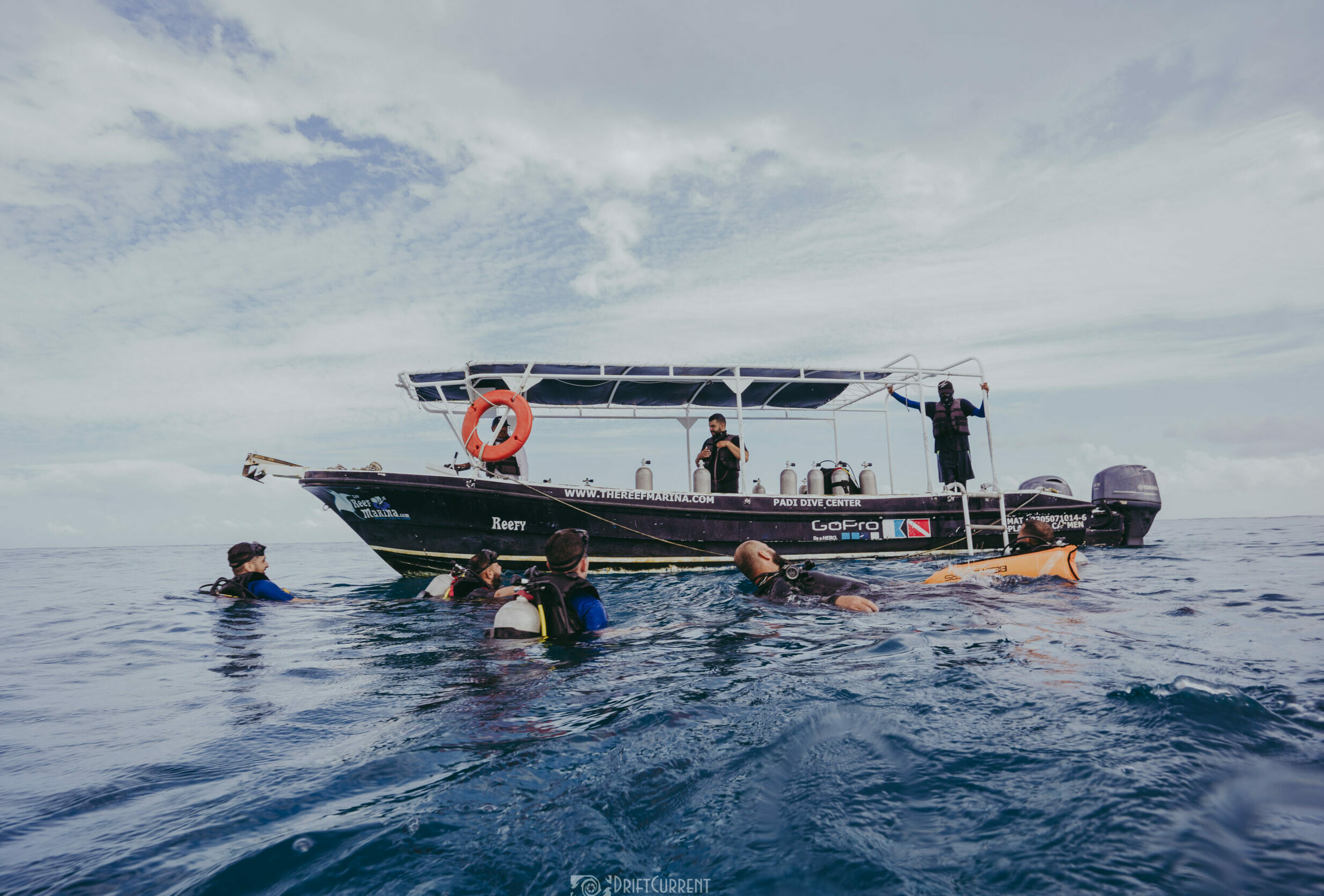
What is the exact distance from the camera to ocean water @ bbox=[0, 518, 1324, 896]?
1.64 metres

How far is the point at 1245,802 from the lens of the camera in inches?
72.8

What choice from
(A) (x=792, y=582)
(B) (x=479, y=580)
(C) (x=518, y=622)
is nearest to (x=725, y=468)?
(B) (x=479, y=580)

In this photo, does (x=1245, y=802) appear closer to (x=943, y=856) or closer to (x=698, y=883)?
(x=943, y=856)

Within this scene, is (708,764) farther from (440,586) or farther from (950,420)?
(950,420)

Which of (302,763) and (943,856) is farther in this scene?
(302,763)

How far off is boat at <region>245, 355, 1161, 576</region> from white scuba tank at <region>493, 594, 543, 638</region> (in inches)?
196

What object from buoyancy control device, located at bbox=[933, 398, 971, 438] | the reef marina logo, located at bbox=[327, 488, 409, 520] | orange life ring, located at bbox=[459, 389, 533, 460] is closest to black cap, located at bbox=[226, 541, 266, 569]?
the reef marina logo, located at bbox=[327, 488, 409, 520]

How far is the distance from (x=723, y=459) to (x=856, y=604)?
17.4 feet

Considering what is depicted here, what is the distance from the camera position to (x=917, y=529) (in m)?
10.7

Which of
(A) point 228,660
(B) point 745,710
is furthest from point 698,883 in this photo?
(A) point 228,660

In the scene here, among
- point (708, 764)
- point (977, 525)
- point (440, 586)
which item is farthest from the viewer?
point (977, 525)

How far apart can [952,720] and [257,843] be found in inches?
96.3

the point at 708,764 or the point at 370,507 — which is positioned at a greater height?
the point at 370,507

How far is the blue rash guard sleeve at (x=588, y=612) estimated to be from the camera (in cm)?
424
